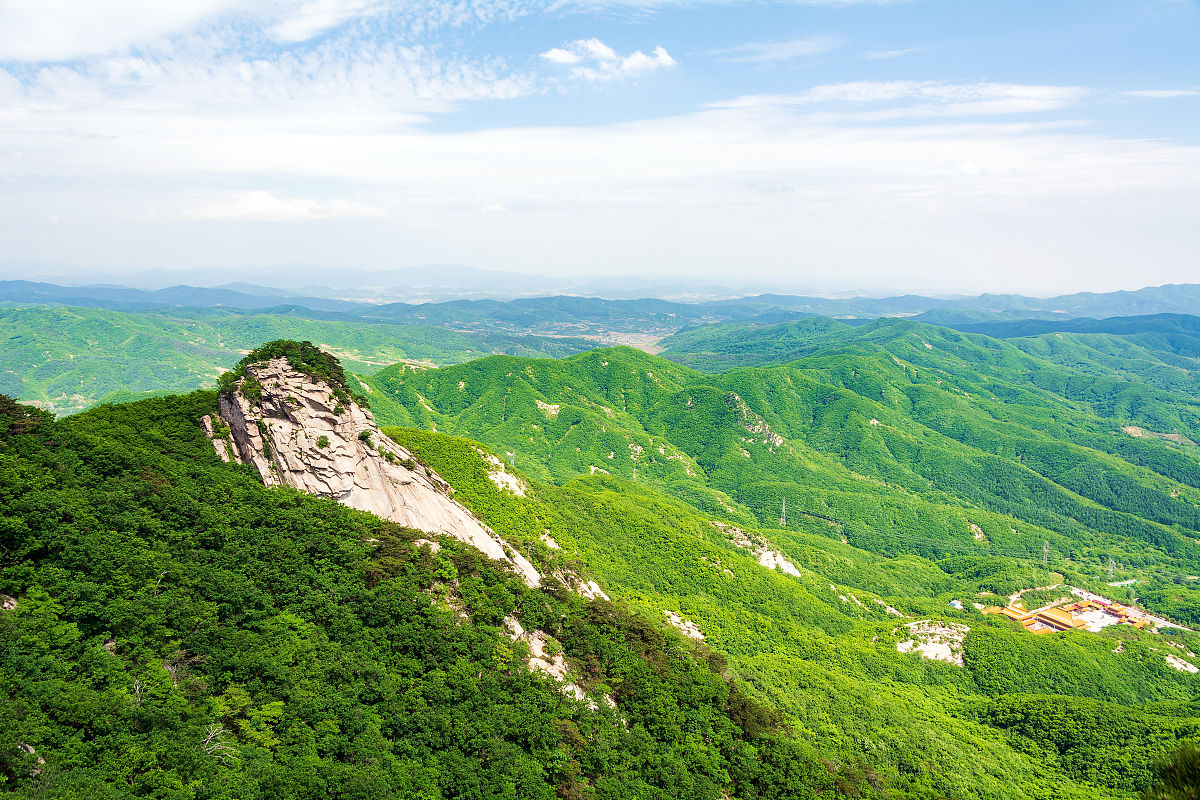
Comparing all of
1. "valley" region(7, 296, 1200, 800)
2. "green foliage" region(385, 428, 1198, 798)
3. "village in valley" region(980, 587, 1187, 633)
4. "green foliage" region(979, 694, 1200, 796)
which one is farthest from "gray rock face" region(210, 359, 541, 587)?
"village in valley" region(980, 587, 1187, 633)

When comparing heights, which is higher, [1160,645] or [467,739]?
[467,739]

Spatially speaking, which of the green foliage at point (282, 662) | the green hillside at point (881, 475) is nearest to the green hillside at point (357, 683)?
the green foliage at point (282, 662)

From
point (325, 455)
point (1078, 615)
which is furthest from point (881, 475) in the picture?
point (325, 455)

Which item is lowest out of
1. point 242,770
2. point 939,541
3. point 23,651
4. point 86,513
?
point 939,541

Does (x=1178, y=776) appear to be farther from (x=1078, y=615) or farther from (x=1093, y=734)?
(x=1078, y=615)

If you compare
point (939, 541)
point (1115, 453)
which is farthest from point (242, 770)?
point (1115, 453)

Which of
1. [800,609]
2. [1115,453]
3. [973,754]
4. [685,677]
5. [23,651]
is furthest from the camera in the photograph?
[1115,453]

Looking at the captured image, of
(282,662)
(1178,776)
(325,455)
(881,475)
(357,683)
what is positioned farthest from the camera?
(881,475)

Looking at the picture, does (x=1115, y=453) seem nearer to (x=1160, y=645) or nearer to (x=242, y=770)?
(x=1160, y=645)
